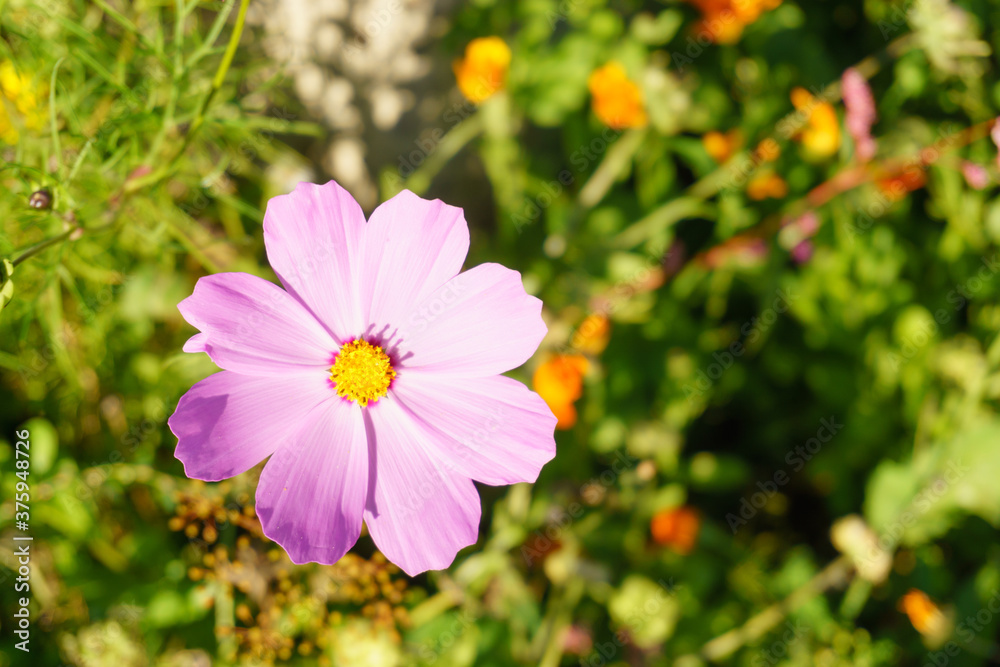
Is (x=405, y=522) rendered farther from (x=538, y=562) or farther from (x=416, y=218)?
(x=538, y=562)

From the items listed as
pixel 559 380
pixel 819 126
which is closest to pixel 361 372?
pixel 559 380

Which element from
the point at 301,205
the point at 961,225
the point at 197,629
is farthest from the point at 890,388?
the point at 197,629

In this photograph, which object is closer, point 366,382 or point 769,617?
point 366,382

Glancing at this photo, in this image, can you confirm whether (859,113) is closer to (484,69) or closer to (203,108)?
(484,69)

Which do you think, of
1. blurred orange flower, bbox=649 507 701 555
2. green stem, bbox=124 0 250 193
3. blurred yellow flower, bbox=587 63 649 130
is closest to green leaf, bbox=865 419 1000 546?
blurred orange flower, bbox=649 507 701 555

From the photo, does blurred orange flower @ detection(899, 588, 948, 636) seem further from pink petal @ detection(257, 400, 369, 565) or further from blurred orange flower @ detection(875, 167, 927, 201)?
pink petal @ detection(257, 400, 369, 565)

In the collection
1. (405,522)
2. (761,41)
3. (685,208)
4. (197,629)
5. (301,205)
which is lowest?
(197,629)
